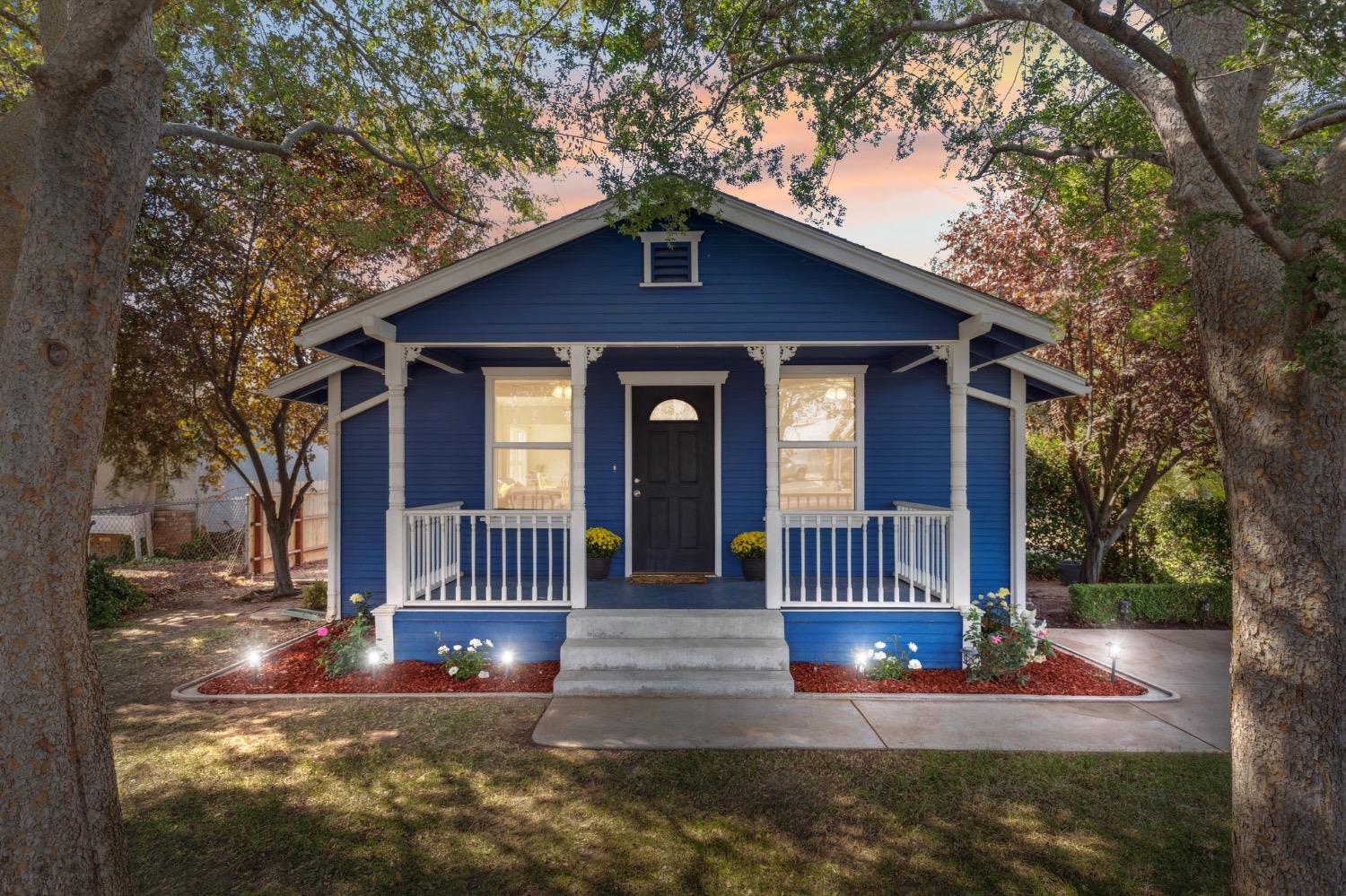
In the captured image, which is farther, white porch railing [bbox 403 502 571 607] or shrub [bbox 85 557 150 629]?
shrub [bbox 85 557 150 629]

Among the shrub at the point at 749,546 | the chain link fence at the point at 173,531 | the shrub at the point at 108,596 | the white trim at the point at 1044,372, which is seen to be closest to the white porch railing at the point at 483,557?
the shrub at the point at 749,546

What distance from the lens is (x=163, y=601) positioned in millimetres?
10125

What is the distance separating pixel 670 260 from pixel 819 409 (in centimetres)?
280

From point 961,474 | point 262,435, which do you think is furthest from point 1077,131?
point 262,435

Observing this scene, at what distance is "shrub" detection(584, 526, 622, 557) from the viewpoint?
24.8 feet

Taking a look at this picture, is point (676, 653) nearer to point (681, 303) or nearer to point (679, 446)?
point (679, 446)

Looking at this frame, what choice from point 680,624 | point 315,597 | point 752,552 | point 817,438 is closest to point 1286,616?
point 680,624

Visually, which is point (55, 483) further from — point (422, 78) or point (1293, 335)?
point (422, 78)

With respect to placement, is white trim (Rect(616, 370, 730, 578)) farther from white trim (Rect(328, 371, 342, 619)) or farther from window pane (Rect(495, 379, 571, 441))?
white trim (Rect(328, 371, 342, 619))

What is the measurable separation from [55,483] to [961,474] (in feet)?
21.9

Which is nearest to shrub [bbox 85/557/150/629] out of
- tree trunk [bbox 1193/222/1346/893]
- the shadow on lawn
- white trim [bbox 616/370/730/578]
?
the shadow on lawn

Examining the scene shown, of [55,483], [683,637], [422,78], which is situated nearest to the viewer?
[55,483]

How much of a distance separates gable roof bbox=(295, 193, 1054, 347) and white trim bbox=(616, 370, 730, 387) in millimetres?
1954

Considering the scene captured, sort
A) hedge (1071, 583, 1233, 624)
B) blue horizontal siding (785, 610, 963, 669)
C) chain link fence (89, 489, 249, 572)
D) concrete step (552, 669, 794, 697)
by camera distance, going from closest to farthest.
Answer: concrete step (552, 669, 794, 697), blue horizontal siding (785, 610, 963, 669), hedge (1071, 583, 1233, 624), chain link fence (89, 489, 249, 572)
